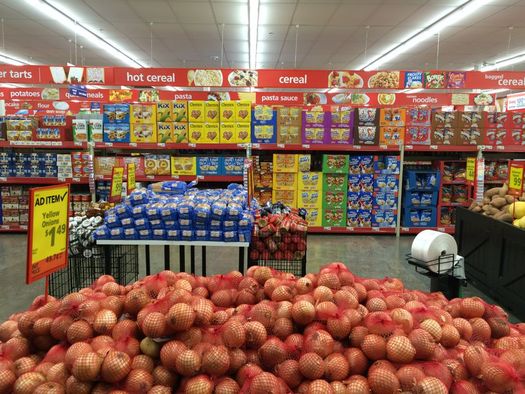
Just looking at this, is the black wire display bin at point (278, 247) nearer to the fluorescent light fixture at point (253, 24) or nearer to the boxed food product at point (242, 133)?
the boxed food product at point (242, 133)

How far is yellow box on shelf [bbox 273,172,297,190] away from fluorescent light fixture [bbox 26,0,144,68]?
20.3 feet

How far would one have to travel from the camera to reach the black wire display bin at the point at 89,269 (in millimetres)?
3928

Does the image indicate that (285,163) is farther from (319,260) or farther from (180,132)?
(319,260)

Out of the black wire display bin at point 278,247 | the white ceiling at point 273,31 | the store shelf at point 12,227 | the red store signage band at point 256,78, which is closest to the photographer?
the black wire display bin at point 278,247

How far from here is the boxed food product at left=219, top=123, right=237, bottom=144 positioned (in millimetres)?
7055

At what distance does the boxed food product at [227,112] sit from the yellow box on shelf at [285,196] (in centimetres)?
148

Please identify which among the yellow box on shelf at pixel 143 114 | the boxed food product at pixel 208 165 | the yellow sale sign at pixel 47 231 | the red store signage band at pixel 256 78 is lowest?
the yellow sale sign at pixel 47 231

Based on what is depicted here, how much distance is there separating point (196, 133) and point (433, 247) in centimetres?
487

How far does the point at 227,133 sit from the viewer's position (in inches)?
278

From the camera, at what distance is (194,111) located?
6973 mm

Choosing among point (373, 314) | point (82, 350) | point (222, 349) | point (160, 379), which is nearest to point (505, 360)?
point (373, 314)

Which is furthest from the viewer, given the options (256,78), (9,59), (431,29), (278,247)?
(9,59)

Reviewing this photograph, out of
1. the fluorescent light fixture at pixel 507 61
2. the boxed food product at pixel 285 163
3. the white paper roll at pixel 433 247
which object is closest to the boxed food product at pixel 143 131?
the boxed food product at pixel 285 163

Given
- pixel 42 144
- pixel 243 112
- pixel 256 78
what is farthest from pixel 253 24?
pixel 42 144
